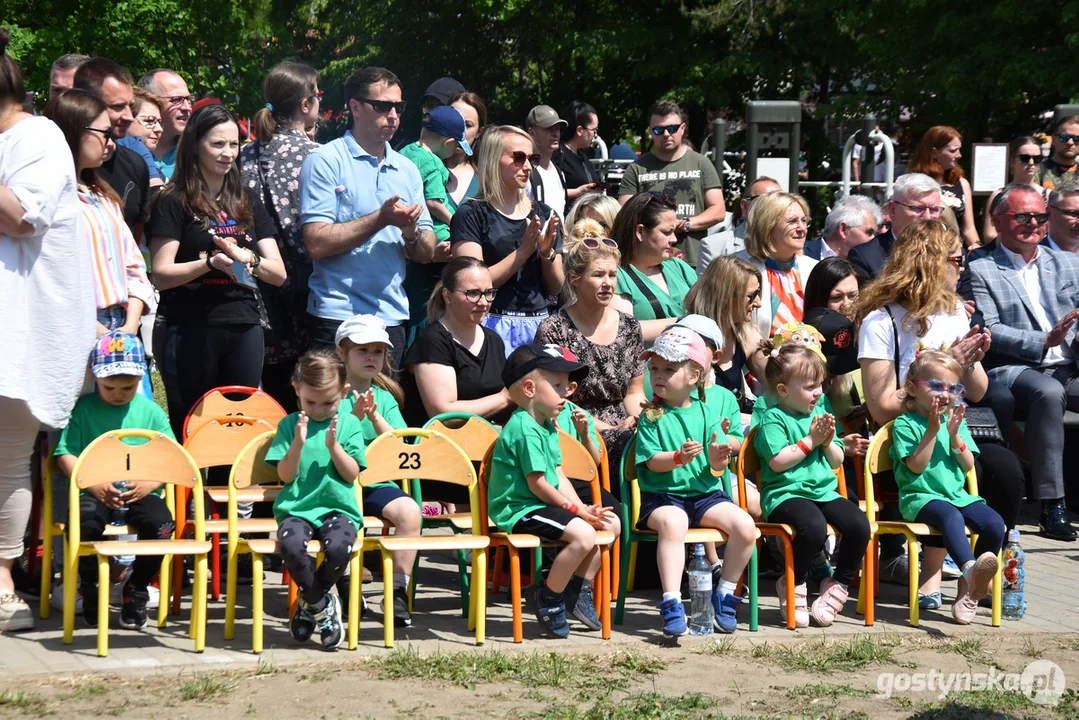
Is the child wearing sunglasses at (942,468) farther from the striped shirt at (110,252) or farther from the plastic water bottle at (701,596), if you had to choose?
the striped shirt at (110,252)

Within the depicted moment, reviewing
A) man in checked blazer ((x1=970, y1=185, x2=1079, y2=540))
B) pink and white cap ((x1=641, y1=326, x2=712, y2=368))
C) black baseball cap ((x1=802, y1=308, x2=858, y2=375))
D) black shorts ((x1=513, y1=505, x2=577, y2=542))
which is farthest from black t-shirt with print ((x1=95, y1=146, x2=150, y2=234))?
man in checked blazer ((x1=970, y1=185, x2=1079, y2=540))

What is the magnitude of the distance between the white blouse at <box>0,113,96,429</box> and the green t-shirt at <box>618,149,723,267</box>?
17.9 feet

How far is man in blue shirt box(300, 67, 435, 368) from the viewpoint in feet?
21.9

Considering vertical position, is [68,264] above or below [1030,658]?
above

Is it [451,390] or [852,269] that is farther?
[852,269]

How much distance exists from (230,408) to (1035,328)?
16.0 ft

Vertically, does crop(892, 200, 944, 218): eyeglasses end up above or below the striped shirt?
above

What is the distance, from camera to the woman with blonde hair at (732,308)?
6.91 m

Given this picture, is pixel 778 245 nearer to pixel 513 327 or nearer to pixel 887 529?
pixel 513 327

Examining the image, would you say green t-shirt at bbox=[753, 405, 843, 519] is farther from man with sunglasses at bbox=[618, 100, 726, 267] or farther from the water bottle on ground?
man with sunglasses at bbox=[618, 100, 726, 267]

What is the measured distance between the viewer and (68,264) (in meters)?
5.27

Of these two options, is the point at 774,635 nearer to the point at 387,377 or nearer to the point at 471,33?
the point at 387,377

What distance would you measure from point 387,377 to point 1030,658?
10.0ft

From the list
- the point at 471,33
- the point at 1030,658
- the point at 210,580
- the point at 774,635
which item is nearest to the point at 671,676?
the point at 774,635
